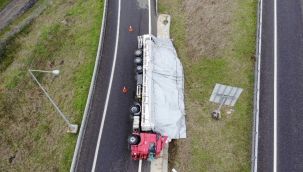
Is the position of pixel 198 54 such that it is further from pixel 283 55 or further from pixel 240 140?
pixel 240 140

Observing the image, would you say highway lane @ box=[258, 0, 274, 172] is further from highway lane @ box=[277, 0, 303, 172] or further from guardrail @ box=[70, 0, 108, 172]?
guardrail @ box=[70, 0, 108, 172]

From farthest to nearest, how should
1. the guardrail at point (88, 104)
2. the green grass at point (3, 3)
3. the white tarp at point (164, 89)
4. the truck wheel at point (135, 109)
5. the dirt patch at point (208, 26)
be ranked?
the green grass at point (3, 3) < the dirt patch at point (208, 26) < the guardrail at point (88, 104) < the truck wheel at point (135, 109) < the white tarp at point (164, 89)

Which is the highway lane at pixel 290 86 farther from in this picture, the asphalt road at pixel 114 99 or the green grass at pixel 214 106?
the asphalt road at pixel 114 99

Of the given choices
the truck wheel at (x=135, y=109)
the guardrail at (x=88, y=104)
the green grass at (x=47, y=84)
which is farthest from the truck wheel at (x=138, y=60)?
the green grass at (x=47, y=84)

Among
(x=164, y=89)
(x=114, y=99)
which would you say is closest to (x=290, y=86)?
(x=164, y=89)

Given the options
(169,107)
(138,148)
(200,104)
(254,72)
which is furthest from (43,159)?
(254,72)

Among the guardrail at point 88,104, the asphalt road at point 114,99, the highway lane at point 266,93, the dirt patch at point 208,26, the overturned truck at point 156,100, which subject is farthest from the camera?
the dirt patch at point 208,26

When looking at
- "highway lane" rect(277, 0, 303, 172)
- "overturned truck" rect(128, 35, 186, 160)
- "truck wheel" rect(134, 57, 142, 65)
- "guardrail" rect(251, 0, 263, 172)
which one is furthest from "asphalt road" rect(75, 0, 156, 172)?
"highway lane" rect(277, 0, 303, 172)
